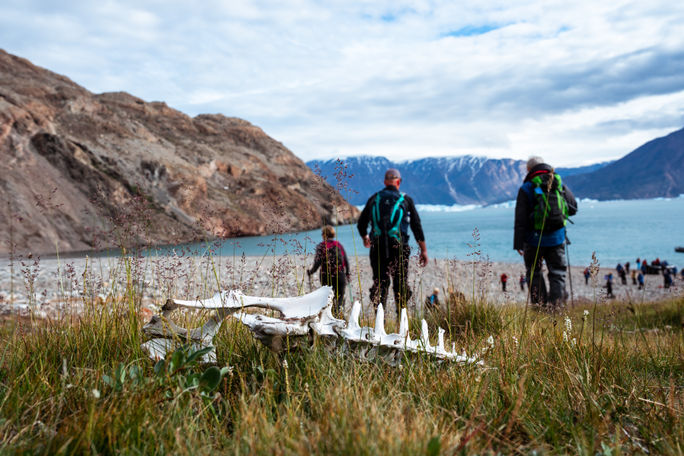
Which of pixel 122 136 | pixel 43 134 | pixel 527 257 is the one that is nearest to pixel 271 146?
pixel 122 136

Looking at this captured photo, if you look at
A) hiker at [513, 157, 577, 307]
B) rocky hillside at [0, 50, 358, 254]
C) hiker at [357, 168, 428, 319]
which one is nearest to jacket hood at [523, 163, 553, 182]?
hiker at [513, 157, 577, 307]

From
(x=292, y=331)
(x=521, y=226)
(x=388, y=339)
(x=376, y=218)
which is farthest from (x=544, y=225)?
(x=292, y=331)

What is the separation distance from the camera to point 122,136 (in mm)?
71625

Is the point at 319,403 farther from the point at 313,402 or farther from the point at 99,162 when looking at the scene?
the point at 99,162

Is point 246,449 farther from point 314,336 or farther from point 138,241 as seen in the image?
point 138,241

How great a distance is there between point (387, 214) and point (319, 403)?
4565mm

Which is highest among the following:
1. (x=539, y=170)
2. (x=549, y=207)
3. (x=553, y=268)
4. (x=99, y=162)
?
(x=99, y=162)

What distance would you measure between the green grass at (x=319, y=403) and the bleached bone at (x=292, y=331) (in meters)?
0.09

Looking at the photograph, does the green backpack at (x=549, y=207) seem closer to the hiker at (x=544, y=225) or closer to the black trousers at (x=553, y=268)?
the hiker at (x=544, y=225)

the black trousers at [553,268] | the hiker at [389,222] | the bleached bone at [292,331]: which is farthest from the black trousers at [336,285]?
the black trousers at [553,268]

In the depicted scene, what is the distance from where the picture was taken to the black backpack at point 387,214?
20.9ft

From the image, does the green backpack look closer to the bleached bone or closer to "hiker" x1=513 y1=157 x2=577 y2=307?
"hiker" x1=513 y1=157 x2=577 y2=307

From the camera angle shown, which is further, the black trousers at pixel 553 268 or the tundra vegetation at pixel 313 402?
the black trousers at pixel 553 268

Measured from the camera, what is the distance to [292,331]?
2541 mm
